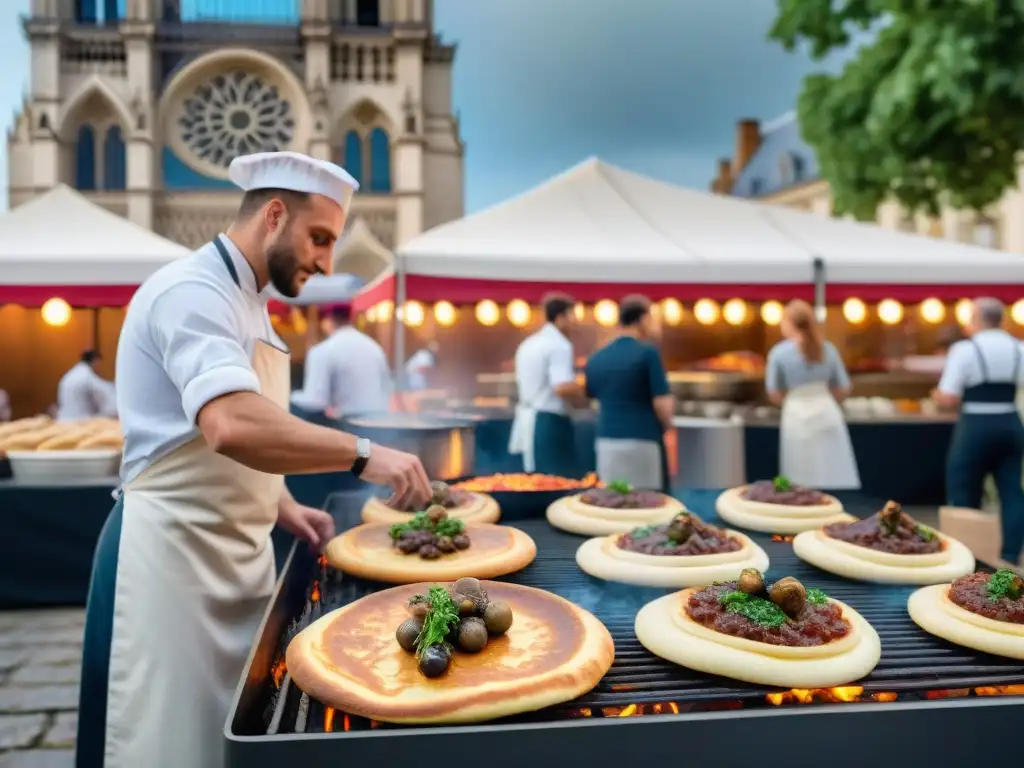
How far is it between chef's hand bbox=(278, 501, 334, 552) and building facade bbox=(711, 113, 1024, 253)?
1156 centimetres

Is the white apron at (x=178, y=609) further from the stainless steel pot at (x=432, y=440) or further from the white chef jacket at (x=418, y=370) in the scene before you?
the white chef jacket at (x=418, y=370)

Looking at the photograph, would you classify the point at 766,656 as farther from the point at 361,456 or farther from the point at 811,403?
the point at 811,403

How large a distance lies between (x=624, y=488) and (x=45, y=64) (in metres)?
36.7

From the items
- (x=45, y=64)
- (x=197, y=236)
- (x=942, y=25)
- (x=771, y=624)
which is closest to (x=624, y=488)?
(x=771, y=624)

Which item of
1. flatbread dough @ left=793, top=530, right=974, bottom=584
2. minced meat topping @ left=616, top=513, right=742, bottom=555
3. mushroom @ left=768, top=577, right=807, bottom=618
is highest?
mushroom @ left=768, top=577, right=807, bottom=618

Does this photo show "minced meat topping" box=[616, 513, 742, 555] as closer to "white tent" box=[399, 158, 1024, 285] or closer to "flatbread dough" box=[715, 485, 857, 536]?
"flatbread dough" box=[715, 485, 857, 536]

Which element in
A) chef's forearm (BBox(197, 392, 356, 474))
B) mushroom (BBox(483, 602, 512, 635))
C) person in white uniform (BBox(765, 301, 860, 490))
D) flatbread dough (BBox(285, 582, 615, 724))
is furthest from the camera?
person in white uniform (BBox(765, 301, 860, 490))

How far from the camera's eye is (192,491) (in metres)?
2.27

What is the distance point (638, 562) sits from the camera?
2.62m

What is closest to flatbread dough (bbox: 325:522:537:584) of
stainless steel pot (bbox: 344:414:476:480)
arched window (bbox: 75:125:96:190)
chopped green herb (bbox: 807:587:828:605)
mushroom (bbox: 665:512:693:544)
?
mushroom (bbox: 665:512:693:544)

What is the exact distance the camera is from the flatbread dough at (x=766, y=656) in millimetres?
1749

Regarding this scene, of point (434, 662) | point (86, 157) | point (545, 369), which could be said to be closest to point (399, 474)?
point (434, 662)

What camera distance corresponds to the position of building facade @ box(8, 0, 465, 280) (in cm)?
3119

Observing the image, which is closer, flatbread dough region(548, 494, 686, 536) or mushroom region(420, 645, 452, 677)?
mushroom region(420, 645, 452, 677)
